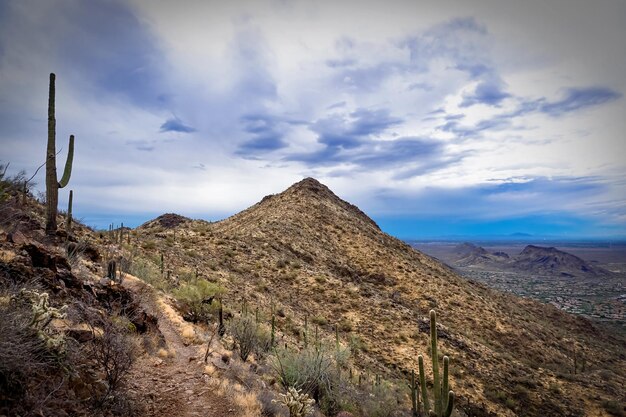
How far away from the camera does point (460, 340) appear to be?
2242 cm

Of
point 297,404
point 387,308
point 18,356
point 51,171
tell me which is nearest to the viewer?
point 18,356

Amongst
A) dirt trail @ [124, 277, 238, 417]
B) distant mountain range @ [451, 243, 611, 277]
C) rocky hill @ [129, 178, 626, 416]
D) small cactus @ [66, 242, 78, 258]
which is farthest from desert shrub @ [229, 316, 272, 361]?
distant mountain range @ [451, 243, 611, 277]

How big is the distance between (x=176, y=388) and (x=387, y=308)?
18928 millimetres

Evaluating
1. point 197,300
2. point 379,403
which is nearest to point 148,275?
point 197,300

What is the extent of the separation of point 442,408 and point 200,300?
9900mm

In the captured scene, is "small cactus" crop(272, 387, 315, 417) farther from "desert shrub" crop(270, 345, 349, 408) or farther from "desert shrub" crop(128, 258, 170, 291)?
"desert shrub" crop(128, 258, 170, 291)

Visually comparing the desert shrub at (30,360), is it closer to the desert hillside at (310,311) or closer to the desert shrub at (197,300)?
the desert hillside at (310,311)

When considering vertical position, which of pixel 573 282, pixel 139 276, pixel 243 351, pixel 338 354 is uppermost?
pixel 139 276

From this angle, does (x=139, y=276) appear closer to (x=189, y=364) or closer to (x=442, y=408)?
(x=189, y=364)

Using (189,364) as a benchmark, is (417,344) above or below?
below

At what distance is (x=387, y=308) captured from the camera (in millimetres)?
24281

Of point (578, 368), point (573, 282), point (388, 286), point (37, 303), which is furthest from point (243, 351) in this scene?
point (573, 282)

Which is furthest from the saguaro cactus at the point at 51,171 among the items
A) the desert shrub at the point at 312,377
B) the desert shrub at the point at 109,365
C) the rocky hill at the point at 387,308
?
the desert shrub at the point at 312,377

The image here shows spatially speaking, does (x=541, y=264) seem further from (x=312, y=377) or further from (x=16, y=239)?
(x=16, y=239)
